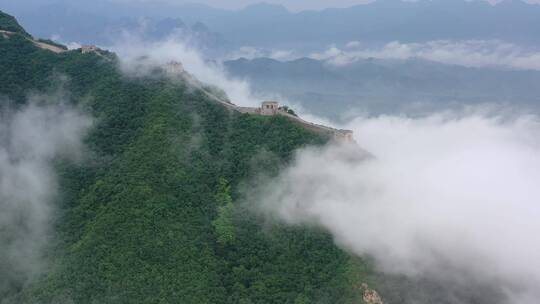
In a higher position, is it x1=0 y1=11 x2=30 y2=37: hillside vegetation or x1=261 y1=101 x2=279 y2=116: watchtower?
x1=0 y1=11 x2=30 y2=37: hillside vegetation

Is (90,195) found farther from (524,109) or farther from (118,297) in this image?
(524,109)

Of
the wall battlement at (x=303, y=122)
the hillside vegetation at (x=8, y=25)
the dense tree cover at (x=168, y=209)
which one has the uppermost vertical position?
the hillside vegetation at (x=8, y=25)

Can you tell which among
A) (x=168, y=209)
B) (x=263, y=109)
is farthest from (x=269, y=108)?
(x=168, y=209)

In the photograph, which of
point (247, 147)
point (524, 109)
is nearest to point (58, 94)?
point (247, 147)

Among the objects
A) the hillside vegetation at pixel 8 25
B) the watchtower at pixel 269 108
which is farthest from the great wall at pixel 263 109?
the hillside vegetation at pixel 8 25

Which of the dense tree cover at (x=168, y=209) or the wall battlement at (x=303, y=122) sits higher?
the wall battlement at (x=303, y=122)

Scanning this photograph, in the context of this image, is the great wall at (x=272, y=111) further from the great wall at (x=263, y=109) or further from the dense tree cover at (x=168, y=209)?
the dense tree cover at (x=168, y=209)

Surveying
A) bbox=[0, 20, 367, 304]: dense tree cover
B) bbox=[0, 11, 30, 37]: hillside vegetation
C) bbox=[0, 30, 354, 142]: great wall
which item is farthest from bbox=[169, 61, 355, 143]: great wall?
bbox=[0, 11, 30, 37]: hillside vegetation

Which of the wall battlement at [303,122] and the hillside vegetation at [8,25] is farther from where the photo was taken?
the hillside vegetation at [8,25]

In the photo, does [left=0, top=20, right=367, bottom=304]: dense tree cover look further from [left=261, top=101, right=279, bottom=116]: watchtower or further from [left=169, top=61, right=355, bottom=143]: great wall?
[left=261, top=101, right=279, bottom=116]: watchtower
